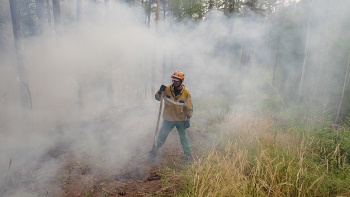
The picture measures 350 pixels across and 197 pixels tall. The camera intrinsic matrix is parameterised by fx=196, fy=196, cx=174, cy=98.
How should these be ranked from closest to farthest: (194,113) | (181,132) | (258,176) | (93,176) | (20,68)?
(258,176), (93,176), (181,132), (20,68), (194,113)

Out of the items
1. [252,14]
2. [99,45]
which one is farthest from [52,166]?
[252,14]

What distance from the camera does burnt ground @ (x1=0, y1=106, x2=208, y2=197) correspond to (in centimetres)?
288

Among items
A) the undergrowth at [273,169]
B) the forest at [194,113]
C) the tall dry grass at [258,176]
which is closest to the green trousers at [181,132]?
the forest at [194,113]

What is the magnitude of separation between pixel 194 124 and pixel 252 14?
697 centimetres

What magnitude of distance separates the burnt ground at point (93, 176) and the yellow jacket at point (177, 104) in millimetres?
911

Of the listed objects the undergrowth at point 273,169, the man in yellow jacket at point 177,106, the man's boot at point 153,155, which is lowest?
the man's boot at point 153,155

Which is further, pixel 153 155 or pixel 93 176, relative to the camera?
pixel 153 155

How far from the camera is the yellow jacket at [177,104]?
12.6 feet

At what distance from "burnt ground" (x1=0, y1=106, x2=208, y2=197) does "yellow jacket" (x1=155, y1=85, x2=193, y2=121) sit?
911 millimetres

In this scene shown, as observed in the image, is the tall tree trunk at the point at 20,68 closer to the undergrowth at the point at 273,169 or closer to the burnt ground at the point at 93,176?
the burnt ground at the point at 93,176

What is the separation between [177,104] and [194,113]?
4.27 metres

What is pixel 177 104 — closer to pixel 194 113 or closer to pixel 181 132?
pixel 181 132

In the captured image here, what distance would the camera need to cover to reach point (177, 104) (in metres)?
3.81


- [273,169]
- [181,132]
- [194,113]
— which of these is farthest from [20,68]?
[273,169]
